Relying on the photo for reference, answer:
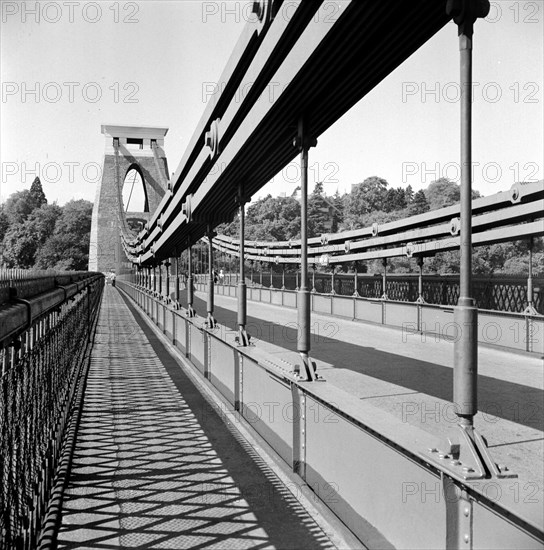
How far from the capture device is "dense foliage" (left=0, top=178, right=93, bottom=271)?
62566mm

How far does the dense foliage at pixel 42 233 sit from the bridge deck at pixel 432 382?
41405 millimetres

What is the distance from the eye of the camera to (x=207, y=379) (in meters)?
10.4

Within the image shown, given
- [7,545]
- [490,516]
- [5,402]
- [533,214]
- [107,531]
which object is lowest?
[107,531]

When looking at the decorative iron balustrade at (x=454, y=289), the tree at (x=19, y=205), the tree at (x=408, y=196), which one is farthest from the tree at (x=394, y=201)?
the tree at (x=19, y=205)

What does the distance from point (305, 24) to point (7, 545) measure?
422 centimetres

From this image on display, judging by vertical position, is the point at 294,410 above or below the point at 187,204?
Result: below

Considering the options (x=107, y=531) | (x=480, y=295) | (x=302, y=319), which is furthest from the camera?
(x=480, y=295)

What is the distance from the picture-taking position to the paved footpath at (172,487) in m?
4.24

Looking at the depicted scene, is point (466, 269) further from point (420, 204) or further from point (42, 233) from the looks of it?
point (42, 233)

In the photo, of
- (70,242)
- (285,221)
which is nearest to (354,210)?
(285,221)

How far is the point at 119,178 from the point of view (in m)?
91.4

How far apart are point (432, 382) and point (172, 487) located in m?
5.73

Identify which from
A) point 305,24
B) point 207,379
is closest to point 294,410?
point 305,24

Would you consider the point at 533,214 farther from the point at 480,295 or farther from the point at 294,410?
the point at 294,410
